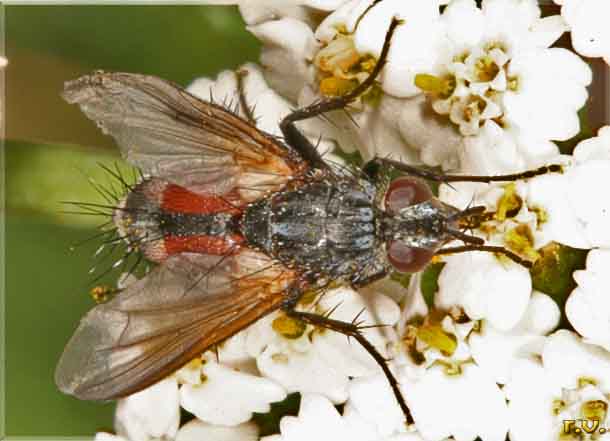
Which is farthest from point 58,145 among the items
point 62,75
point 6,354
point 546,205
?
point 546,205

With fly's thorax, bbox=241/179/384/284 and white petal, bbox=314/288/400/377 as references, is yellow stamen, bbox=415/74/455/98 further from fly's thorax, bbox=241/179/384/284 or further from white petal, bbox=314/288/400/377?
white petal, bbox=314/288/400/377

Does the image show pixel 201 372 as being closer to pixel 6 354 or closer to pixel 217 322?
pixel 217 322

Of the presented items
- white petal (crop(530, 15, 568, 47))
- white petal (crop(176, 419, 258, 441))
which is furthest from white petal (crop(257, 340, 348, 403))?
white petal (crop(530, 15, 568, 47))

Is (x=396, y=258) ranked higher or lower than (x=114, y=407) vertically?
higher

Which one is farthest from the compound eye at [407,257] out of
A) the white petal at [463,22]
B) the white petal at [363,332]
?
the white petal at [463,22]

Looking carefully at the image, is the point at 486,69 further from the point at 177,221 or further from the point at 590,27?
the point at 177,221

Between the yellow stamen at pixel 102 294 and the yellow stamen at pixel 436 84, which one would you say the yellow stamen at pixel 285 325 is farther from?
the yellow stamen at pixel 436 84

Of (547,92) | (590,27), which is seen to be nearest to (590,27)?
(590,27)
